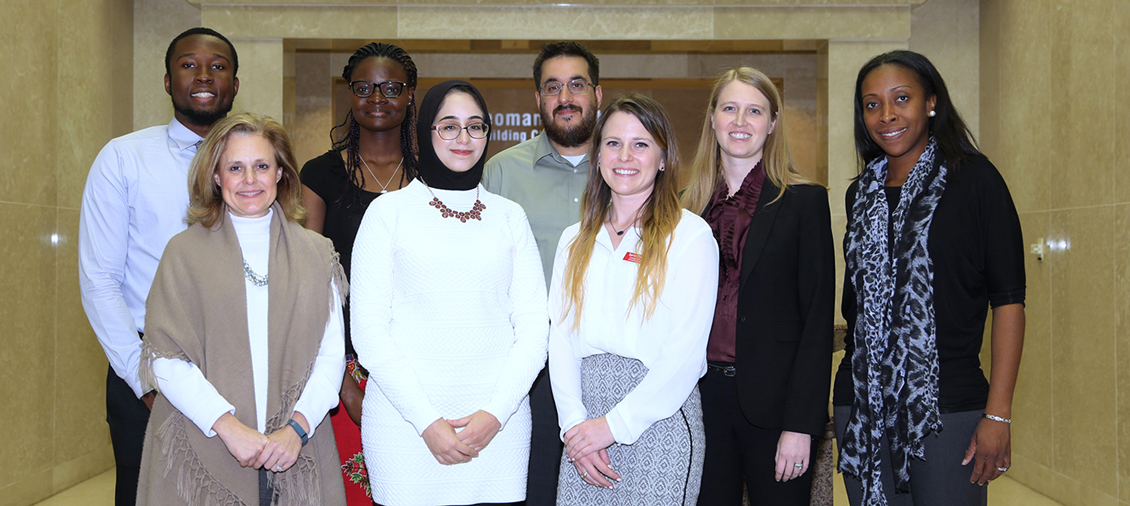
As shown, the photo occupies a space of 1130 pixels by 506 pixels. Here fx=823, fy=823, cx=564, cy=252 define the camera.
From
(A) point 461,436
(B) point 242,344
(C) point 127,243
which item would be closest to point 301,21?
(C) point 127,243

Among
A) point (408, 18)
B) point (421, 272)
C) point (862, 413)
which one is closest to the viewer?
point (421, 272)

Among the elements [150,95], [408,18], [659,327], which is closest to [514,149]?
[659,327]

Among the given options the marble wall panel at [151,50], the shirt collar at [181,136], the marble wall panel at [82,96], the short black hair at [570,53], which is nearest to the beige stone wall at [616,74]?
the marble wall panel at [151,50]

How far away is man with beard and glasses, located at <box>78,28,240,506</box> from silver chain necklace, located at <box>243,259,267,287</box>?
52cm

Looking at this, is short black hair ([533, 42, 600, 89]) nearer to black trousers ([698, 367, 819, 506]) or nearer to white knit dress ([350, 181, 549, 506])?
white knit dress ([350, 181, 549, 506])

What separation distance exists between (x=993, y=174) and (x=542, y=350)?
56.1 inches

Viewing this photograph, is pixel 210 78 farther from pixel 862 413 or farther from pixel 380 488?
pixel 862 413

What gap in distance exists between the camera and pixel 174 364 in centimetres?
218

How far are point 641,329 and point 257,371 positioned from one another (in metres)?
1.07

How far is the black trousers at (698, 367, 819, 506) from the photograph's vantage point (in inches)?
93.2

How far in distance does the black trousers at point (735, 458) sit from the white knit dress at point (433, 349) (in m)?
0.53

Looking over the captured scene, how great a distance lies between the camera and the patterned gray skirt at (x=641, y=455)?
220 cm

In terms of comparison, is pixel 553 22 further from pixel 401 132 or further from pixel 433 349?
pixel 433 349

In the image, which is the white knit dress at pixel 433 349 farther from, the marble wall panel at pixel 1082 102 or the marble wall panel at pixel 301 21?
the marble wall panel at pixel 301 21
